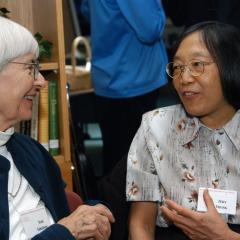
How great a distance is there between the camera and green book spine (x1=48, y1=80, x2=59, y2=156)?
2.42 m

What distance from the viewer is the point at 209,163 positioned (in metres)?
1.88

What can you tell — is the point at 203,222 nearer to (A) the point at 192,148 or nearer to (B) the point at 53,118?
(A) the point at 192,148

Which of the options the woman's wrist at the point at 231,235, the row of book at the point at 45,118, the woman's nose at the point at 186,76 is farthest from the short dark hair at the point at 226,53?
the row of book at the point at 45,118

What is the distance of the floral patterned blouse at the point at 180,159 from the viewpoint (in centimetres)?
188

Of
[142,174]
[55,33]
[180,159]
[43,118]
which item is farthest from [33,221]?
[55,33]

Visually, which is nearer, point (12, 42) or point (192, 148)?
point (12, 42)

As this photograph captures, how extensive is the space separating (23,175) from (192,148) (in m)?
0.63

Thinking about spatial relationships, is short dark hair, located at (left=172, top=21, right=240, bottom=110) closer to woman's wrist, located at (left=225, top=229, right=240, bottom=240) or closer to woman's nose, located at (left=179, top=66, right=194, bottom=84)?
woman's nose, located at (left=179, top=66, right=194, bottom=84)

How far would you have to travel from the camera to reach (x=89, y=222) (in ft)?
5.52

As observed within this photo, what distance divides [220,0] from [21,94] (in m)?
1.76

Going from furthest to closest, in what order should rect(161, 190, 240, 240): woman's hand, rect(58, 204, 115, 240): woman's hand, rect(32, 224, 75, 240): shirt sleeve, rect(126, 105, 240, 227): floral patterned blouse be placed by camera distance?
1. rect(126, 105, 240, 227): floral patterned blouse
2. rect(161, 190, 240, 240): woman's hand
3. rect(58, 204, 115, 240): woman's hand
4. rect(32, 224, 75, 240): shirt sleeve

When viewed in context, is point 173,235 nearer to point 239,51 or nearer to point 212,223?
point 212,223

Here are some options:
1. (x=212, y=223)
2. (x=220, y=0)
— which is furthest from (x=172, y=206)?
(x=220, y=0)

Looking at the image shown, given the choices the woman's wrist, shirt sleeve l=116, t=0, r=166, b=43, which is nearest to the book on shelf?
shirt sleeve l=116, t=0, r=166, b=43
